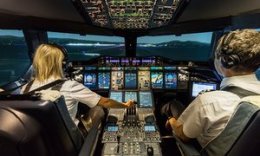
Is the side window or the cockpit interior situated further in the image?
the side window

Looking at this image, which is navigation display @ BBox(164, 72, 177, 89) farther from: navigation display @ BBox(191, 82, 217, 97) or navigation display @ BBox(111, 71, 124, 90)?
navigation display @ BBox(111, 71, 124, 90)

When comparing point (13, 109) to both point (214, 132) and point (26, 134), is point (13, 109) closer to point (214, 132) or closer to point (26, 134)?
point (26, 134)

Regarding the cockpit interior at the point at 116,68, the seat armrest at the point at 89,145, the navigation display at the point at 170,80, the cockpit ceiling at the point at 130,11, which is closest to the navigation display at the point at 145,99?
the cockpit interior at the point at 116,68

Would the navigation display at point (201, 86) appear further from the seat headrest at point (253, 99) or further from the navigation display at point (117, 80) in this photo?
the seat headrest at point (253, 99)

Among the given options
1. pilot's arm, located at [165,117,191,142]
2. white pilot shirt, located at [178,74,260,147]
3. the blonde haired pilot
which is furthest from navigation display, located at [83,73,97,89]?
white pilot shirt, located at [178,74,260,147]

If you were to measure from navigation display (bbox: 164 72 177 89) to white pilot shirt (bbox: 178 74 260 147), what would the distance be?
2.20m

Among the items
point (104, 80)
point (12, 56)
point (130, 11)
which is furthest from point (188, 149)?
point (12, 56)

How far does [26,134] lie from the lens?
1.41 metres

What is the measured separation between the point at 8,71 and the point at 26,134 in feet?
9.76

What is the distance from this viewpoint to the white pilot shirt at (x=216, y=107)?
1.67 meters

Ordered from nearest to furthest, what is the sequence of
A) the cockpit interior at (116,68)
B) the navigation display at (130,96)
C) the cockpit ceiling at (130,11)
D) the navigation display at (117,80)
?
1. the cockpit interior at (116,68)
2. the cockpit ceiling at (130,11)
3. the navigation display at (130,96)
4. the navigation display at (117,80)

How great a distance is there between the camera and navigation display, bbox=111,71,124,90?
3893 millimetres

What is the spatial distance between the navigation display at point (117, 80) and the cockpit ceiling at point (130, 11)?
660 mm

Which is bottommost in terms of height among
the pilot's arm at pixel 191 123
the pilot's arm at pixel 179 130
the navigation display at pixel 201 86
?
the navigation display at pixel 201 86
